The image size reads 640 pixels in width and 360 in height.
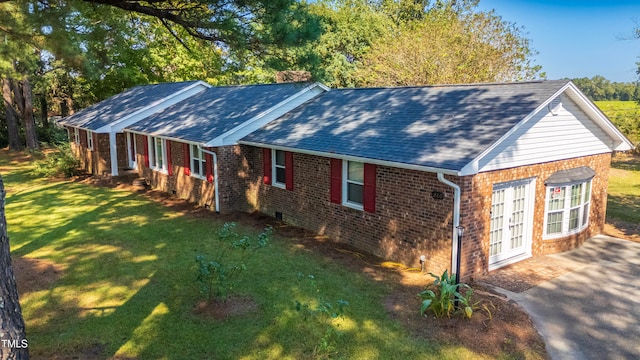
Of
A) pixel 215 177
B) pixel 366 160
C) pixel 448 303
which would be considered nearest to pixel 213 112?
pixel 215 177

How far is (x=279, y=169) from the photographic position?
583 inches

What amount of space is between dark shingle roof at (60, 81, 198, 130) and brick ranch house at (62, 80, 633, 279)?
809cm

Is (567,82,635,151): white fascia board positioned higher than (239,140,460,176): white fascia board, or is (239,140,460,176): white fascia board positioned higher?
(567,82,635,151): white fascia board

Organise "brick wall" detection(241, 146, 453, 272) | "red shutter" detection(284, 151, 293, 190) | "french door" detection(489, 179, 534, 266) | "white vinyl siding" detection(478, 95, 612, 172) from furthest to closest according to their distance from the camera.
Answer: "red shutter" detection(284, 151, 293, 190) < "french door" detection(489, 179, 534, 266) < "white vinyl siding" detection(478, 95, 612, 172) < "brick wall" detection(241, 146, 453, 272)

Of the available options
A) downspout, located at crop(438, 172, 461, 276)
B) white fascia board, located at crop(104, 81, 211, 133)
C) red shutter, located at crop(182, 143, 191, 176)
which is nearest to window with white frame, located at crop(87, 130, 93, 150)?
white fascia board, located at crop(104, 81, 211, 133)

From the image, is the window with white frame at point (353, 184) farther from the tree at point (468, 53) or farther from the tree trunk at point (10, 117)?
the tree trunk at point (10, 117)

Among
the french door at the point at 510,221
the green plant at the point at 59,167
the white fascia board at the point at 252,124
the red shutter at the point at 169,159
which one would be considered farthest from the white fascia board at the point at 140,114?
the french door at the point at 510,221

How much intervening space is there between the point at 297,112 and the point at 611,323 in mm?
11232

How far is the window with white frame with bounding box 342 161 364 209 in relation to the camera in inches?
461

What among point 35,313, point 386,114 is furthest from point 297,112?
point 35,313

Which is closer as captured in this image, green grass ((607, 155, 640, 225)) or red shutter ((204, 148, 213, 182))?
red shutter ((204, 148, 213, 182))

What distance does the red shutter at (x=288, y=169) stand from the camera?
13861 millimetres

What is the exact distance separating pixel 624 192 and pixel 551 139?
1360 cm

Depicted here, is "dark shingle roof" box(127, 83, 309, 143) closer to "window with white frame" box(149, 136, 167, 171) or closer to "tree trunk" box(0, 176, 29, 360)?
"window with white frame" box(149, 136, 167, 171)
